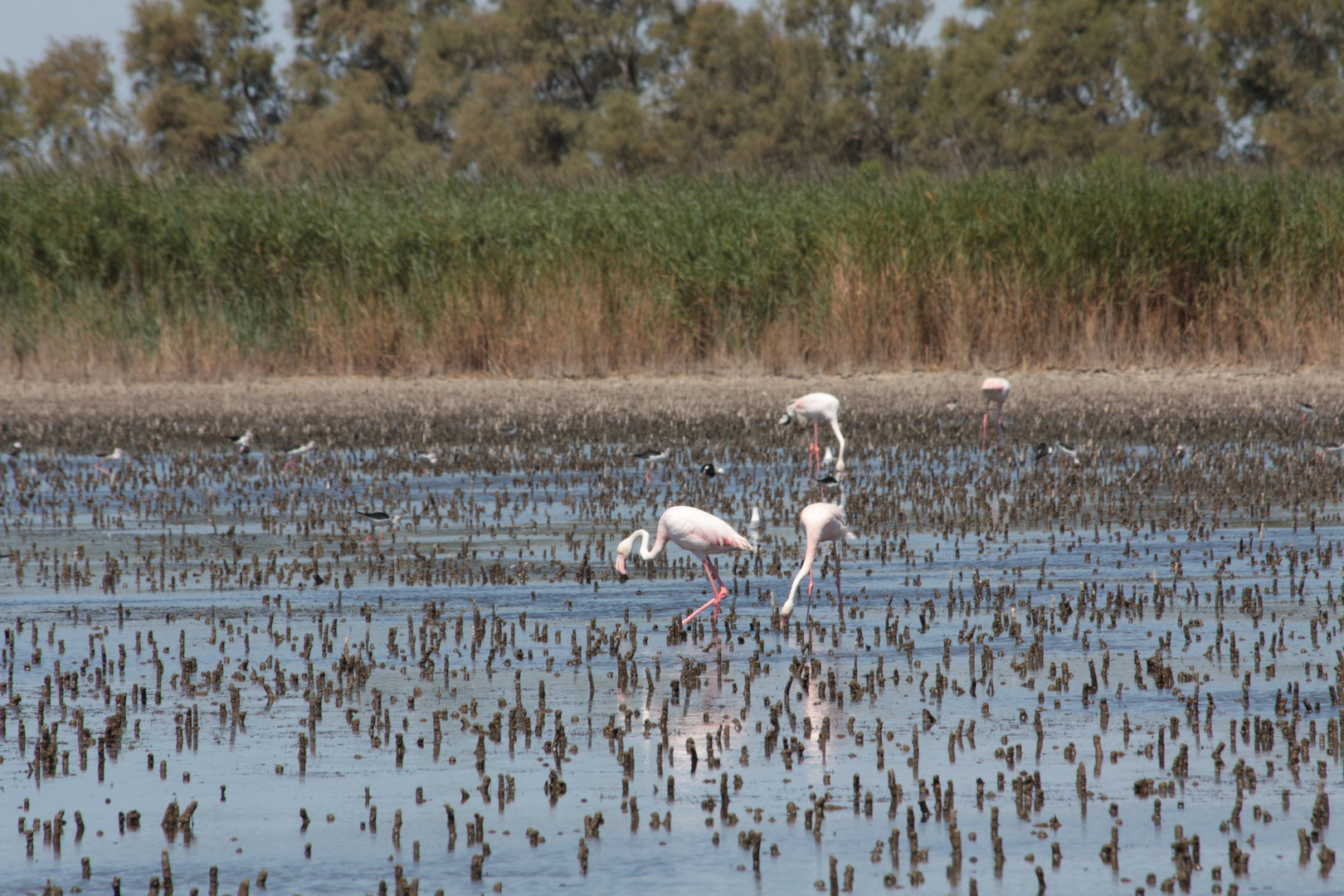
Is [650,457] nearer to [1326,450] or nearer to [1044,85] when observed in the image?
[1326,450]

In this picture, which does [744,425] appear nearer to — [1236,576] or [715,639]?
[1236,576]

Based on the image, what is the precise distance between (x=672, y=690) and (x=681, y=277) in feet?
49.3

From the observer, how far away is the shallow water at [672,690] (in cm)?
450

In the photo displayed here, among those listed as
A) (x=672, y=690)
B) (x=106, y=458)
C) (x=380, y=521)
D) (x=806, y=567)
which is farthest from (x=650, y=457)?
(x=672, y=690)

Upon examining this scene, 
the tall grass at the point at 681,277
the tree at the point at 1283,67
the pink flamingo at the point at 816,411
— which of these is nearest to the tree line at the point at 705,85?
the tree at the point at 1283,67

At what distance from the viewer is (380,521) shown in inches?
392

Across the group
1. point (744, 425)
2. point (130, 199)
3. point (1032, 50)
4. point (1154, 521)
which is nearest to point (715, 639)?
point (1154, 521)

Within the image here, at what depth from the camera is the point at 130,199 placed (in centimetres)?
2144

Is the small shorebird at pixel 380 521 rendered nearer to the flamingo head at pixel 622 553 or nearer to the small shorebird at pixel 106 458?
the flamingo head at pixel 622 553

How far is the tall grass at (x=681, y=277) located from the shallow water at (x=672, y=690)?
8946 mm

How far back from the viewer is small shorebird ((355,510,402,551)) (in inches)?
377

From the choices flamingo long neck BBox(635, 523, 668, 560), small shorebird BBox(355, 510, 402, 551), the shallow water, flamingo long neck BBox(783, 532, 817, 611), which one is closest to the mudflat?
the shallow water

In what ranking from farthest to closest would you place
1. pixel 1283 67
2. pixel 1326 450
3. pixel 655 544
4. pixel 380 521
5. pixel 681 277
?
pixel 1283 67 → pixel 681 277 → pixel 1326 450 → pixel 380 521 → pixel 655 544

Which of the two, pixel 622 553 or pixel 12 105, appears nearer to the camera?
pixel 622 553
